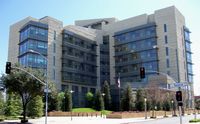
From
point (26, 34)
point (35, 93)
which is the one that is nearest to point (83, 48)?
point (26, 34)

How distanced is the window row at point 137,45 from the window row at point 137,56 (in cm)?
205

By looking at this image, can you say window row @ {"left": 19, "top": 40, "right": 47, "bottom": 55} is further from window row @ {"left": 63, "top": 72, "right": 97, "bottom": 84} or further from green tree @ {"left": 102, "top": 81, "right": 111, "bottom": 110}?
green tree @ {"left": 102, "top": 81, "right": 111, "bottom": 110}

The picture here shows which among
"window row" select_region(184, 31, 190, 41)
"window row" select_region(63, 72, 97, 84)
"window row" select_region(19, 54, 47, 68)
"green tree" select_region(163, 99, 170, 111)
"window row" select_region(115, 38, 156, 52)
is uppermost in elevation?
"window row" select_region(184, 31, 190, 41)

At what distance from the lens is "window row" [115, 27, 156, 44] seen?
10058 cm

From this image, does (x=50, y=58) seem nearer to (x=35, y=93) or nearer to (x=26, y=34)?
(x=26, y=34)

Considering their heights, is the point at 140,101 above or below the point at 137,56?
below

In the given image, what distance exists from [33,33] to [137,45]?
4131 cm

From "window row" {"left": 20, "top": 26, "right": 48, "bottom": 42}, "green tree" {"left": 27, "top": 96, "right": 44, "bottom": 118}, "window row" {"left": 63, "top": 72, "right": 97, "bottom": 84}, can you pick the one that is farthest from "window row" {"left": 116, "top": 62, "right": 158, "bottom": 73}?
"green tree" {"left": 27, "top": 96, "right": 44, "bottom": 118}

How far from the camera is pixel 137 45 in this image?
104 m

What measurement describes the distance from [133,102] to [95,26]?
58501 millimetres

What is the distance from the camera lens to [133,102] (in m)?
78.1

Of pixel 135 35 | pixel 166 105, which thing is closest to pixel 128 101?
pixel 166 105

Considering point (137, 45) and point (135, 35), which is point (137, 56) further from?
point (135, 35)

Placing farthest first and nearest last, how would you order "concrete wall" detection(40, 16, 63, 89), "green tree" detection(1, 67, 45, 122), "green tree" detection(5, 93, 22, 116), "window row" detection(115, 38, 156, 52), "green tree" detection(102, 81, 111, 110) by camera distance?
"window row" detection(115, 38, 156, 52), "green tree" detection(102, 81, 111, 110), "concrete wall" detection(40, 16, 63, 89), "green tree" detection(5, 93, 22, 116), "green tree" detection(1, 67, 45, 122)
